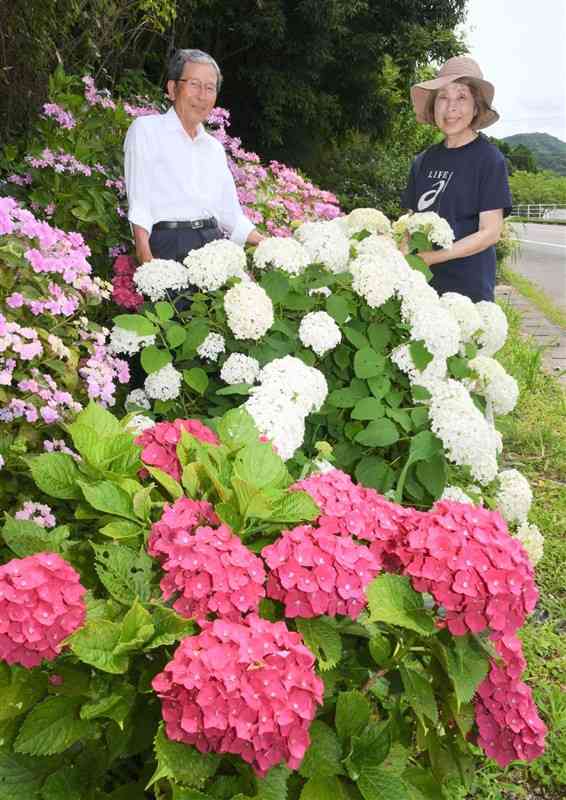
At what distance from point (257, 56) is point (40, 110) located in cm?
557

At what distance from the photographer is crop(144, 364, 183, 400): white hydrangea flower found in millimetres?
2471

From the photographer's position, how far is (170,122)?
2.92 metres

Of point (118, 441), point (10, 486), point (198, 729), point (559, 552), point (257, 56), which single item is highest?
point (257, 56)

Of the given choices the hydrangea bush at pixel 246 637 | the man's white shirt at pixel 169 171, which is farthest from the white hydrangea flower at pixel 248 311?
the hydrangea bush at pixel 246 637

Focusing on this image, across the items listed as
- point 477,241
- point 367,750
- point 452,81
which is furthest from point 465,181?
point 367,750

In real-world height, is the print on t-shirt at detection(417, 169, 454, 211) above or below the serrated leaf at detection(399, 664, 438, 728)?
above

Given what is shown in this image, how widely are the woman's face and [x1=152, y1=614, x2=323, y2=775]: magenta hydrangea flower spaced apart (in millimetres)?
2855

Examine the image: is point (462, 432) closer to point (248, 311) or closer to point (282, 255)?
point (248, 311)

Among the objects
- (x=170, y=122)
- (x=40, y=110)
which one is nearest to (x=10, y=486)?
(x=170, y=122)

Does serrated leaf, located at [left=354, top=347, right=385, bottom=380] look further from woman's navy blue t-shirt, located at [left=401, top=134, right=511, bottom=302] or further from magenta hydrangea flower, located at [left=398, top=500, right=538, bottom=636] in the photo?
woman's navy blue t-shirt, located at [left=401, top=134, right=511, bottom=302]

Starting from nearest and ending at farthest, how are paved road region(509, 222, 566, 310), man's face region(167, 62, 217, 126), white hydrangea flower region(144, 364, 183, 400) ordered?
white hydrangea flower region(144, 364, 183, 400)
man's face region(167, 62, 217, 126)
paved road region(509, 222, 566, 310)

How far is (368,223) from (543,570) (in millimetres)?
1649

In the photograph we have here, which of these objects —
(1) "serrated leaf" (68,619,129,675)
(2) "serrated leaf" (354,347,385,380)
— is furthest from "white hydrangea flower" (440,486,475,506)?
(1) "serrated leaf" (68,619,129,675)

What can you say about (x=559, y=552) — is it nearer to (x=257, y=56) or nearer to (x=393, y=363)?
(x=393, y=363)
